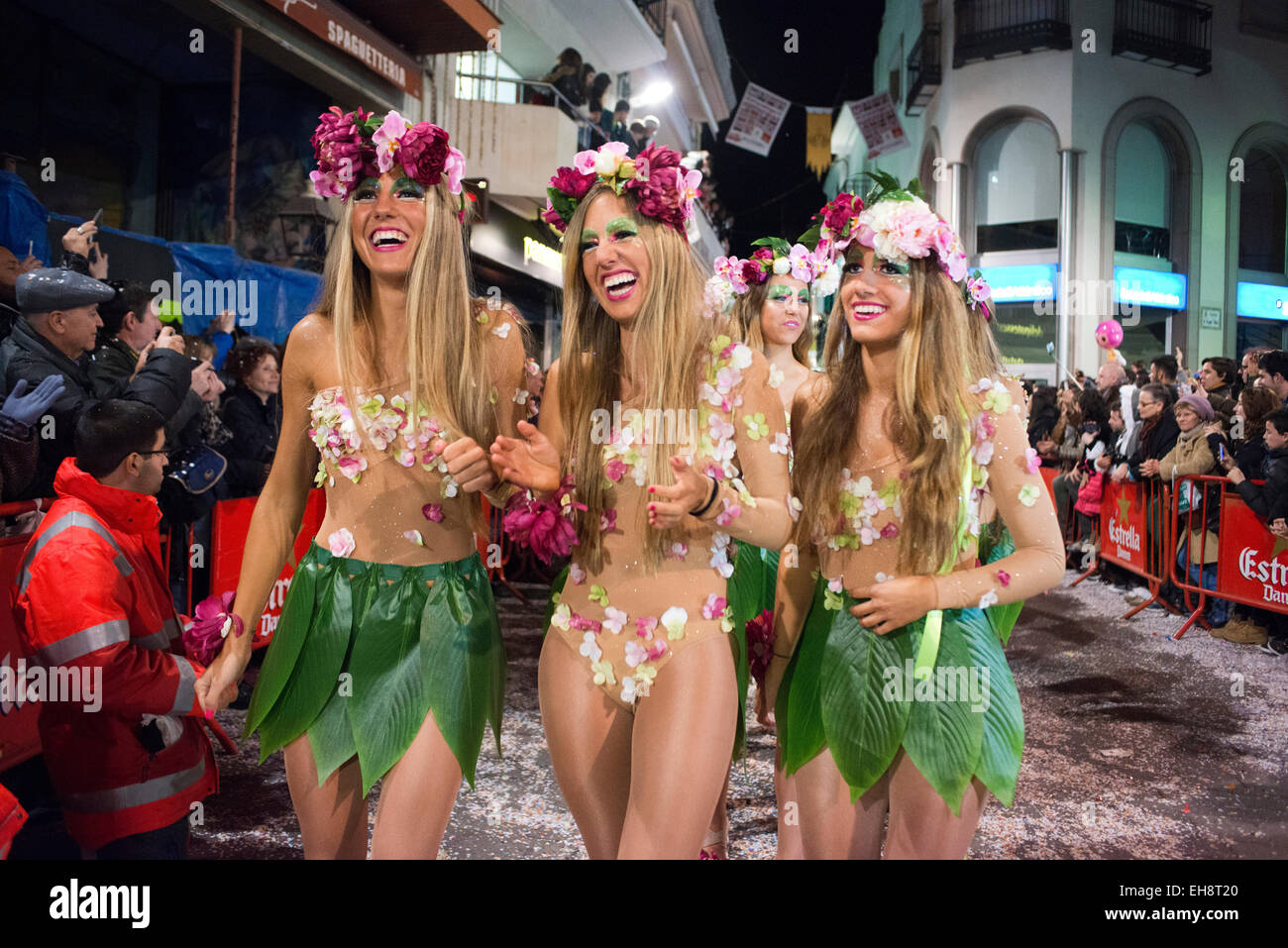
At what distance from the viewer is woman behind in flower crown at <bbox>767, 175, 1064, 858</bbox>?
245cm

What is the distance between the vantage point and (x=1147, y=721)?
6.00 meters

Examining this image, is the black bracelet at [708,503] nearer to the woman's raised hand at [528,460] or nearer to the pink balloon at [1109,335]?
the woman's raised hand at [528,460]

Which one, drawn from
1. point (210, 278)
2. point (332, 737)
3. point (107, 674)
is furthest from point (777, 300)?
point (210, 278)

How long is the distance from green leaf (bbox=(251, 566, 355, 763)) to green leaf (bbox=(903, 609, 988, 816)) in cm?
139

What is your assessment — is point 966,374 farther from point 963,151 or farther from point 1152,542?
point 963,151

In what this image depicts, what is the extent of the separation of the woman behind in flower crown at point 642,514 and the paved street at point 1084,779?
5.75ft

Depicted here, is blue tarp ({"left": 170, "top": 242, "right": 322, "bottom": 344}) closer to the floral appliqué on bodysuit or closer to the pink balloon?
the floral appliqué on bodysuit

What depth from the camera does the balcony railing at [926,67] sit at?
76.0ft

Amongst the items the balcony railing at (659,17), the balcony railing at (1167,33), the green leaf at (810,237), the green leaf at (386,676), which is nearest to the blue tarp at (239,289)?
the green leaf at (810,237)

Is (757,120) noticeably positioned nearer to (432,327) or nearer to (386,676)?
(432,327)

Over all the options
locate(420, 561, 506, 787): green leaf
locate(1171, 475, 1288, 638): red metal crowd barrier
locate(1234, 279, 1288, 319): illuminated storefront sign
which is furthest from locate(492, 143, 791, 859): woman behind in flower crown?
locate(1234, 279, 1288, 319): illuminated storefront sign

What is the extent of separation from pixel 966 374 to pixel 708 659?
3.30 ft

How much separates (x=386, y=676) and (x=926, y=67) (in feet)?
78.6
